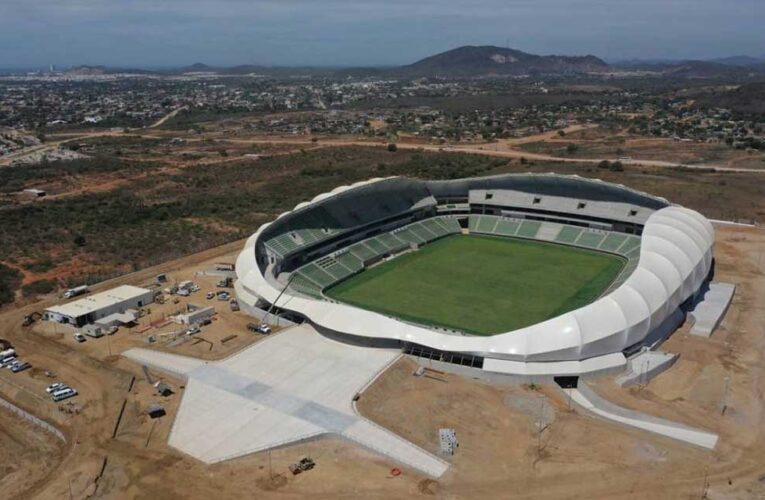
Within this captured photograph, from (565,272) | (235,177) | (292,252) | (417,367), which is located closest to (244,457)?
(417,367)

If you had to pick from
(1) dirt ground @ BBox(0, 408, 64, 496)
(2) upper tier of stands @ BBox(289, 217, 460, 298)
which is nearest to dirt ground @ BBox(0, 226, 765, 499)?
(1) dirt ground @ BBox(0, 408, 64, 496)

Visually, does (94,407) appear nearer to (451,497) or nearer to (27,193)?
(451,497)

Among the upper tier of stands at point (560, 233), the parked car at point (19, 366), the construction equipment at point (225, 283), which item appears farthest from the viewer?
the upper tier of stands at point (560, 233)

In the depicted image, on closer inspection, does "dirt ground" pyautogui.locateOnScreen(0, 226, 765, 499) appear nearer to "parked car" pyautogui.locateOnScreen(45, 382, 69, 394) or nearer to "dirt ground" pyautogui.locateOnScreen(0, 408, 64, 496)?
"dirt ground" pyautogui.locateOnScreen(0, 408, 64, 496)

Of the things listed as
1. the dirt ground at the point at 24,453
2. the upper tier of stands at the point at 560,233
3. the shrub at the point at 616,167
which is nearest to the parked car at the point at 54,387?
the dirt ground at the point at 24,453

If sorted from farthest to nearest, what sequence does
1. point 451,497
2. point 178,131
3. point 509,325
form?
point 178,131 < point 509,325 < point 451,497

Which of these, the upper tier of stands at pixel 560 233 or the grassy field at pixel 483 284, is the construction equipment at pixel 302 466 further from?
the upper tier of stands at pixel 560 233
